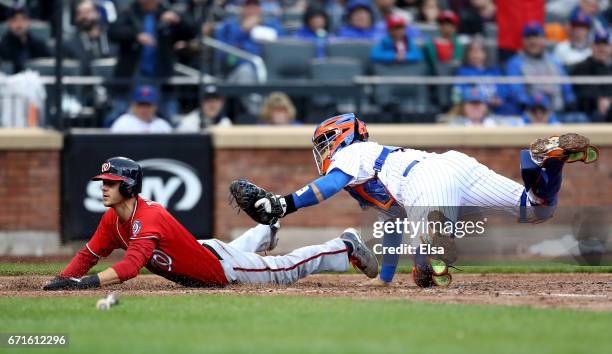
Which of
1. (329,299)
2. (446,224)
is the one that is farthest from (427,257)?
(329,299)

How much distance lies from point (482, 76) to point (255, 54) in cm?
281

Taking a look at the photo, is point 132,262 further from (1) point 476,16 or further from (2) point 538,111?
(1) point 476,16

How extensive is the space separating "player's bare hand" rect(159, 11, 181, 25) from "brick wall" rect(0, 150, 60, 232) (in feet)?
6.70

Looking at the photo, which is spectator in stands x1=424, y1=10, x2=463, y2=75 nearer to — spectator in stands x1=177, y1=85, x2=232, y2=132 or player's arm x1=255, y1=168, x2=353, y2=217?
spectator in stands x1=177, y1=85, x2=232, y2=132

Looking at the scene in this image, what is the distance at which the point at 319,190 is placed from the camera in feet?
30.1

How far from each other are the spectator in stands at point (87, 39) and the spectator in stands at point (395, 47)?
3425 millimetres

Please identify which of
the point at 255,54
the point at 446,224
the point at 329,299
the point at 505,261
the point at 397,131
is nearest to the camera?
the point at 329,299

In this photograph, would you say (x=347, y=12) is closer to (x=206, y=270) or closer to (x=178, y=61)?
(x=178, y=61)

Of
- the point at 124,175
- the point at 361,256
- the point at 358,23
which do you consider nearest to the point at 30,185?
the point at 358,23

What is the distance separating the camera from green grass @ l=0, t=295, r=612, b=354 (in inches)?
264

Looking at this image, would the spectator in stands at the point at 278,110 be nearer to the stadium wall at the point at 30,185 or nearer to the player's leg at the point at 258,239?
the stadium wall at the point at 30,185

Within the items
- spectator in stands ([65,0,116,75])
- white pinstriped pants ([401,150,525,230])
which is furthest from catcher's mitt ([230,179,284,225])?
spectator in stands ([65,0,116,75])

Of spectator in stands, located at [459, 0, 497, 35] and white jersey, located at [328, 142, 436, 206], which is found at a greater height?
spectator in stands, located at [459, 0, 497, 35]

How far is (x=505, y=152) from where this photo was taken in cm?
1484
